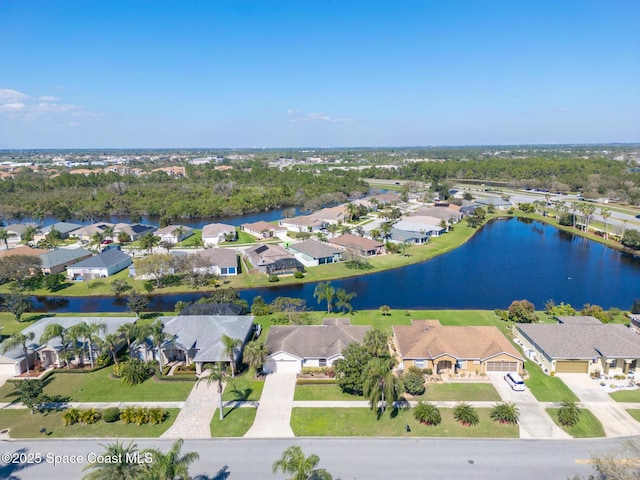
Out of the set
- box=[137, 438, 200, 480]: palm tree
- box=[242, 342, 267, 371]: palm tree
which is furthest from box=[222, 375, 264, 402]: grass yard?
box=[137, 438, 200, 480]: palm tree

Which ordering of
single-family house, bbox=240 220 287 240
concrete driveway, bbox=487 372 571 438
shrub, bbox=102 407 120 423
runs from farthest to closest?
single-family house, bbox=240 220 287 240 < shrub, bbox=102 407 120 423 < concrete driveway, bbox=487 372 571 438

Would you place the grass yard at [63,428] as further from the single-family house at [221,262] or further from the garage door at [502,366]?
the single-family house at [221,262]

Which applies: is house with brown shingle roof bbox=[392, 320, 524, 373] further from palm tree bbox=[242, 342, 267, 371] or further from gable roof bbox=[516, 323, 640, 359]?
palm tree bbox=[242, 342, 267, 371]

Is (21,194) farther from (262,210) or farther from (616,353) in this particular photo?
(616,353)

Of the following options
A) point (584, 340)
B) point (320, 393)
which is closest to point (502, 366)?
point (584, 340)

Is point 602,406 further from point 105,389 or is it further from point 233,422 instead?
point 105,389

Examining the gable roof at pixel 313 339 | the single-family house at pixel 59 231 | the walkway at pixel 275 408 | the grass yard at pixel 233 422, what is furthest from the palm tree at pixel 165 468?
the single-family house at pixel 59 231

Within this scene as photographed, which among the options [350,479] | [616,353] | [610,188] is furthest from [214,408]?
[610,188]
